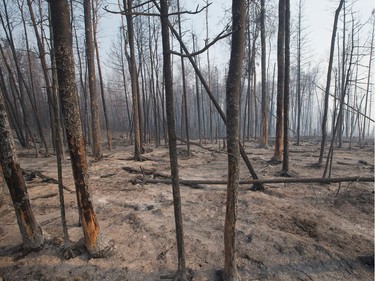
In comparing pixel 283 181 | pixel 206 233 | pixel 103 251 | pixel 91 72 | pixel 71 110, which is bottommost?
pixel 206 233

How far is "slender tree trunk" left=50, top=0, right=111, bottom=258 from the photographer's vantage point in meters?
3.02

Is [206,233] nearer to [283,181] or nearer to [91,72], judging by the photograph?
[283,181]

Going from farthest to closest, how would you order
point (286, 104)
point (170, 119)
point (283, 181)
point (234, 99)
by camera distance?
point (286, 104)
point (283, 181)
point (170, 119)
point (234, 99)

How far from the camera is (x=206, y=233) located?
4336mm

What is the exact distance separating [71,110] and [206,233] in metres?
3.21

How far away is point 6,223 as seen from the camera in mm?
4715

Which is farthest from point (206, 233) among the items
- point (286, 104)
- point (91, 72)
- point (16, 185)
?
point (91, 72)

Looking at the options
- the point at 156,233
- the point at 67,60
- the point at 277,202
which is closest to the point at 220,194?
the point at 277,202

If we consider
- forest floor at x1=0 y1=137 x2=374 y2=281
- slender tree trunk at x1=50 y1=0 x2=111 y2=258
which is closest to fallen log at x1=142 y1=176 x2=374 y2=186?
forest floor at x1=0 y1=137 x2=374 y2=281

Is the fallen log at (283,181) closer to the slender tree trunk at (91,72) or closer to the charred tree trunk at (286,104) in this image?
the charred tree trunk at (286,104)

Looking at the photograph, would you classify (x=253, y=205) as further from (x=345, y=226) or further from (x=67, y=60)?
(x=67, y=60)

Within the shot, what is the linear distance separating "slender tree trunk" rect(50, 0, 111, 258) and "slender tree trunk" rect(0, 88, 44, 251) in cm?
95

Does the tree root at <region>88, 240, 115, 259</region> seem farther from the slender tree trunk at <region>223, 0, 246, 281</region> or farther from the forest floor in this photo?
the slender tree trunk at <region>223, 0, 246, 281</region>

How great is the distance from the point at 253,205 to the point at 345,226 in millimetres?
1902
